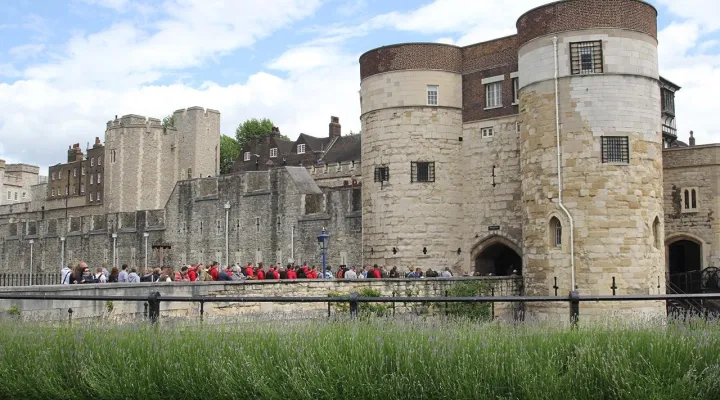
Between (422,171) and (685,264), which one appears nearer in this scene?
(422,171)

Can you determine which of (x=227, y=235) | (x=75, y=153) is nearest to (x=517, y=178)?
(x=227, y=235)

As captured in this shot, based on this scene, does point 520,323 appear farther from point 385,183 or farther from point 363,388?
point 385,183

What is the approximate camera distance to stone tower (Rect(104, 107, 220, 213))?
71.9 meters

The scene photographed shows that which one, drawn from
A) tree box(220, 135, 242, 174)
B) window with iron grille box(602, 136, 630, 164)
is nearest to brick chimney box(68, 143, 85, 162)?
tree box(220, 135, 242, 174)

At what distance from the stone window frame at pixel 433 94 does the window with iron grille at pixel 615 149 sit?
24.5 feet

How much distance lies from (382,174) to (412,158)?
52.8 inches

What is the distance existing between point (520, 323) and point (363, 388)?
2133mm

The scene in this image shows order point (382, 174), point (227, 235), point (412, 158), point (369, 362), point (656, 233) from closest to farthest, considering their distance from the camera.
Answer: point (369, 362), point (656, 233), point (412, 158), point (382, 174), point (227, 235)

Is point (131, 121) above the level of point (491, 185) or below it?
above

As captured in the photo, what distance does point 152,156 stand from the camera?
241ft

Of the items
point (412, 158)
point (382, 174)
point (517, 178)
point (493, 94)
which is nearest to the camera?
point (517, 178)

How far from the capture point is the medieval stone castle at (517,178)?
84.0ft

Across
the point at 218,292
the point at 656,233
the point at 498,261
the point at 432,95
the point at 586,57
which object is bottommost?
the point at 218,292

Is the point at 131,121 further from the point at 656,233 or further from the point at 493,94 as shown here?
the point at 656,233
